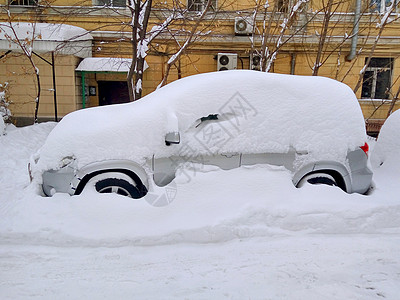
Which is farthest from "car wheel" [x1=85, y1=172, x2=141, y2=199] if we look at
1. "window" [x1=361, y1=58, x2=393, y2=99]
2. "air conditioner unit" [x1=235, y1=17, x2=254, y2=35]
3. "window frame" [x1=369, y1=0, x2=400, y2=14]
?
"window" [x1=361, y1=58, x2=393, y2=99]

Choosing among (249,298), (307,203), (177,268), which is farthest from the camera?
(307,203)

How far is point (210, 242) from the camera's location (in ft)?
10.6

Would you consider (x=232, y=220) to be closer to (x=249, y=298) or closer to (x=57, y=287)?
(x=249, y=298)

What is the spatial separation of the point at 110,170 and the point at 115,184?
180mm

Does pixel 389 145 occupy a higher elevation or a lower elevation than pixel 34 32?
lower

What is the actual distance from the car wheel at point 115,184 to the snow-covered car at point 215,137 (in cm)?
1

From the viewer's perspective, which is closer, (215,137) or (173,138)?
(173,138)

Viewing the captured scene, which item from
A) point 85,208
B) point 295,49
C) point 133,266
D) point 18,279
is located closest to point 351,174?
point 133,266

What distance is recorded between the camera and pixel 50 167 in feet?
11.5

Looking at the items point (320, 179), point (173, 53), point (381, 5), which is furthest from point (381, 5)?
point (320, 179)

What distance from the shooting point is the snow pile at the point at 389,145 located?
15.4 ft

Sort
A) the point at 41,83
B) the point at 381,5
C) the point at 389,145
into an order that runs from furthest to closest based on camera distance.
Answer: the point at 41,83 → the point at 381,5 → the point at 389,145

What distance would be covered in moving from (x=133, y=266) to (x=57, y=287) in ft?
2.11

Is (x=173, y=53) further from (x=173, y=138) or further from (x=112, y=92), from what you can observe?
(x=173, y=138)
